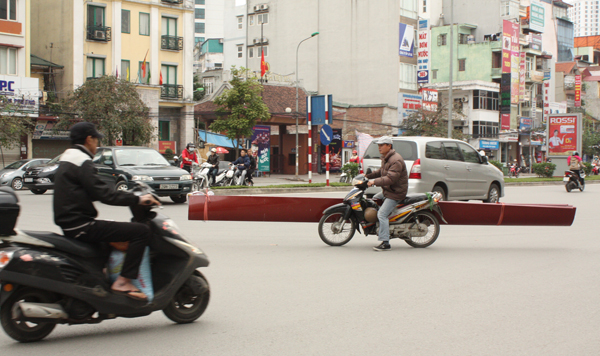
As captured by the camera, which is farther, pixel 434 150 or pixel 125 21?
pixel 125 21

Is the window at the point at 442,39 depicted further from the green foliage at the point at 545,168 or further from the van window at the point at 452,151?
the van window at the point at 452,151

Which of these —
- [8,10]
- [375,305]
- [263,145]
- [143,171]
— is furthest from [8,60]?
[375,305]

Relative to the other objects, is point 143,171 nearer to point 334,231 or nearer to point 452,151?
point 452,151

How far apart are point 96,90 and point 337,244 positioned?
2530cm

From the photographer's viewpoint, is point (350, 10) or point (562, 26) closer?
point (350, 10)

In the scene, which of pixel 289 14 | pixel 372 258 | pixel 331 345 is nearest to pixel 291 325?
pixel 331 345

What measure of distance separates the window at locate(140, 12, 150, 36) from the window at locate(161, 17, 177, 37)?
1.06m

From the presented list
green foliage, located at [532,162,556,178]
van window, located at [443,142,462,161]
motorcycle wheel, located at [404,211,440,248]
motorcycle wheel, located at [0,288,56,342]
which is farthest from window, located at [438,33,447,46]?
motorcycle wheel, located at [0,288,56,342]

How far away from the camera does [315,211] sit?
989 centimetres

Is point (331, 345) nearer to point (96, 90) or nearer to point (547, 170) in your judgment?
point (96, 90)

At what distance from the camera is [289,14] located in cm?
5788

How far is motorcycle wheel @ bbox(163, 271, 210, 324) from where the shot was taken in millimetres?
4957

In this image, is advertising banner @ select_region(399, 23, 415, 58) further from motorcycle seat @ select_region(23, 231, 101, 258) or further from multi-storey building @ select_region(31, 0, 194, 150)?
motorcycle seat @ select_region(23, 231, 101, 258)

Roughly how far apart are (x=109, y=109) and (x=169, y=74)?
993 cm
